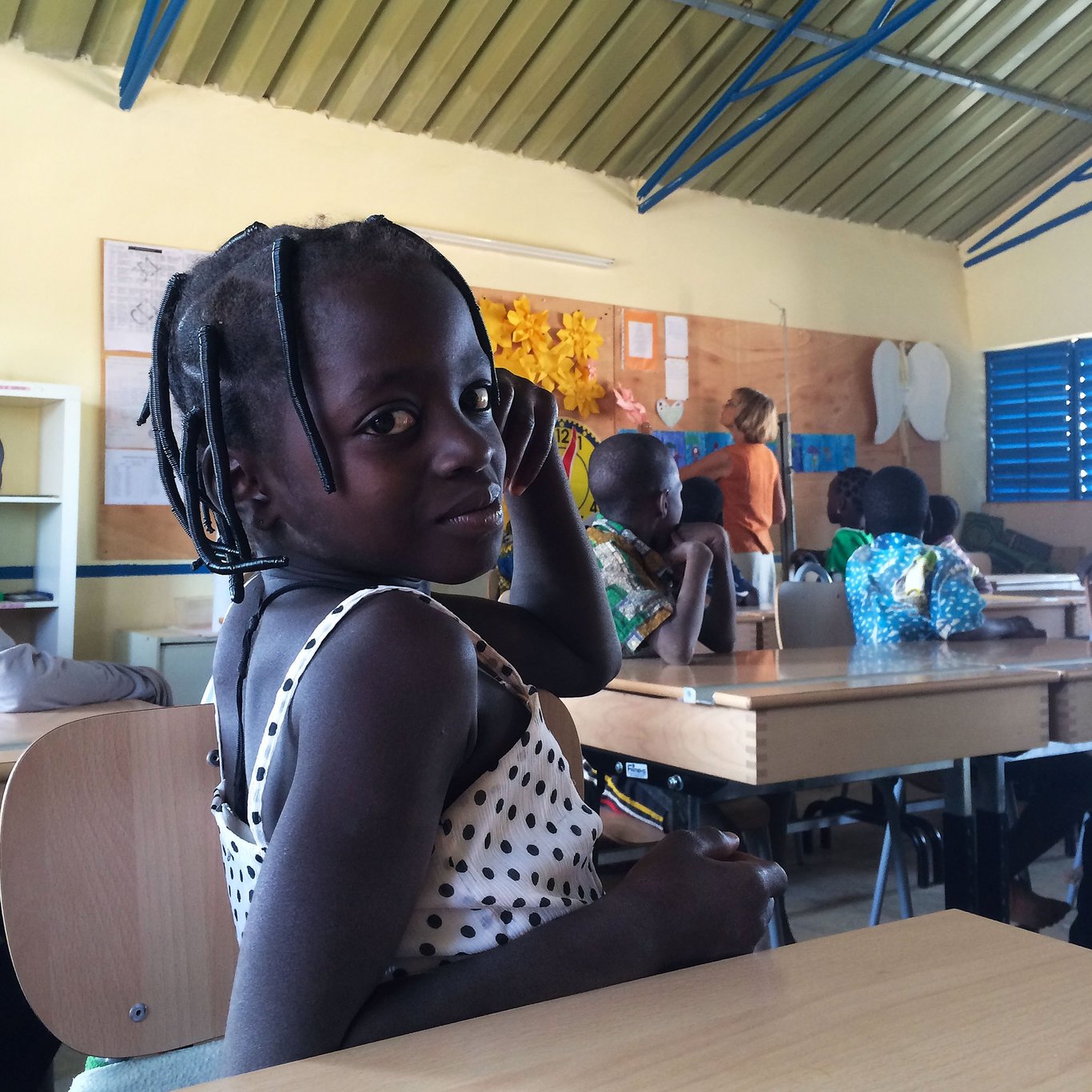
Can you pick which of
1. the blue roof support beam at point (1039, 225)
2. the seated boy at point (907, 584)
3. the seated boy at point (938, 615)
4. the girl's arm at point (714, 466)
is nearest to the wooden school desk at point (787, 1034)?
the seated boy at point (938, 615)

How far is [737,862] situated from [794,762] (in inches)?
46.9

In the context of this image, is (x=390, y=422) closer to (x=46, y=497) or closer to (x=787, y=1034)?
(x=787, y=1034)

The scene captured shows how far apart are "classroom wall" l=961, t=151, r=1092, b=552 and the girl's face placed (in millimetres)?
6712

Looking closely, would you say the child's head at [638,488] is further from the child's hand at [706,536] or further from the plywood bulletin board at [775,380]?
the plywood bulletin board at [775,380]

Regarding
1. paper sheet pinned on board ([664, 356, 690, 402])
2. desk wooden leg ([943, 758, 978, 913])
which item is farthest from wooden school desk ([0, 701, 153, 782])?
paper sheet pinned on board ([664, 356, 690, 402])

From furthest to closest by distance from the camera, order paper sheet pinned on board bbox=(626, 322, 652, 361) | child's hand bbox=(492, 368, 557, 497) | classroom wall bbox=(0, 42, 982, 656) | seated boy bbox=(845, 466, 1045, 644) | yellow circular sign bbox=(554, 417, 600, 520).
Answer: paper sheet pinned on board bbox=(626, 322, 652, 361) → yellow circular sign bbox=(554, 417, 600, 520) → classroom wall bbox=(0, 42, 982, 656) → seated boy bbox=(845, 466, 1045, 644) → child's hand bbox=(492, 368, 557, 497)

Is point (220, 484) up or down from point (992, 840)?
up

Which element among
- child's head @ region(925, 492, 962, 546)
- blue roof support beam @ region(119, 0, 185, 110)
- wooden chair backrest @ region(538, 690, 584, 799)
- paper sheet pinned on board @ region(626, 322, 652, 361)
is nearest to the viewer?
wooden chair backrest @ region(538, 690, 584, 799)

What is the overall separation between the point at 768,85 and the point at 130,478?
3328mm

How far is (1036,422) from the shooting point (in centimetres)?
689

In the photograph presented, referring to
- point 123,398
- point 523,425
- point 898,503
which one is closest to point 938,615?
point 898,503

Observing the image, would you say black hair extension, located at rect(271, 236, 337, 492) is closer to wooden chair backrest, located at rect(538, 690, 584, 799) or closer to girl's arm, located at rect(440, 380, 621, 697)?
girl's arm, located at rect(440, 380, 621, 697)

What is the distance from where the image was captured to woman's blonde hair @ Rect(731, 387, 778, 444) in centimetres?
558

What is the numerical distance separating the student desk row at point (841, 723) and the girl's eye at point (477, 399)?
46.4 inches
